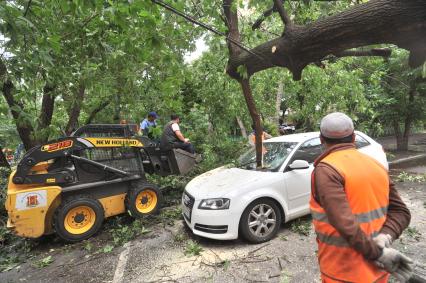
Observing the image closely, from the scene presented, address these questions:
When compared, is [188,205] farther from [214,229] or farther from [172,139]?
[172,139]

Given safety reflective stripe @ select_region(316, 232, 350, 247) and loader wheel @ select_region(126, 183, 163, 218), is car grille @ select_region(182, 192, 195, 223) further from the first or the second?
safety reflective stripe @ select_region(316, 232, 350, 247)

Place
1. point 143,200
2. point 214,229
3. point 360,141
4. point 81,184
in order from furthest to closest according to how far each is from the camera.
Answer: point 143,200 → point 360,141 → point 81,184 → point 214,229

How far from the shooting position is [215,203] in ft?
16.3

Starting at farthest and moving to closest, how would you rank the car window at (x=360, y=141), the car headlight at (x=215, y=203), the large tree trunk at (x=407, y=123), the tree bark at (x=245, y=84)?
1. the large tree trunk at (x=407, y=123)
2. the car window at (x=360, y=141)
3. the tree bark at (x=245, y=84)
4. the car headlight at (x=215, y=203)

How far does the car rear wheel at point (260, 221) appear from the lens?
16.3 feet

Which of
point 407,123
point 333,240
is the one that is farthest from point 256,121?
point 407,123

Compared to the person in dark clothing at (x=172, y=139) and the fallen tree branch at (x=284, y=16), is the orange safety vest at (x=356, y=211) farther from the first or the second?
the person in dark clothing at (x=172, y=139)

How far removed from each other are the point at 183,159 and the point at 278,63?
3556 millimetres

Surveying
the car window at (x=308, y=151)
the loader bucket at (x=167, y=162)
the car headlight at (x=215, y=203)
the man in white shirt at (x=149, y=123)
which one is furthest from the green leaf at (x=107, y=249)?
the car window at (x=308, y=151)

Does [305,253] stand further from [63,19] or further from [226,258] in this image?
[63,19]

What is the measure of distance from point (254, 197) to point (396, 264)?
312 cm

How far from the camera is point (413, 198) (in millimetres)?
6914

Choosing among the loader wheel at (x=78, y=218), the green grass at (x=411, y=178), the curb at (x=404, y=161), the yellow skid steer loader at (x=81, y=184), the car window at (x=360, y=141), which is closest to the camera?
the yellow skid steer loader at (x=81, y=184)

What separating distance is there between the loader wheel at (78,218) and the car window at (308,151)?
3772 mm
